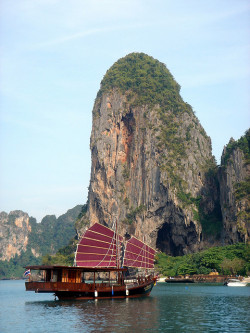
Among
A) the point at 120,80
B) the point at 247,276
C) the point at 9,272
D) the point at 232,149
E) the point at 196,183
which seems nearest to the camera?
the point at 247,276

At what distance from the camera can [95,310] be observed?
27.9m

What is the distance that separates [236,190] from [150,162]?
19226 mm

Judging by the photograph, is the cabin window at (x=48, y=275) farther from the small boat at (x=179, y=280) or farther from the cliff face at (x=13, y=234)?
the cliff face at (x=13, y=234)

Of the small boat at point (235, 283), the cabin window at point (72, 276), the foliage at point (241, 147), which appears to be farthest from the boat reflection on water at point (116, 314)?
the foliage at point (241, 147)

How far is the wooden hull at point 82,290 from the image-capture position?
109 feet

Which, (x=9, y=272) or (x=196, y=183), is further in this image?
(x=9, y=272)

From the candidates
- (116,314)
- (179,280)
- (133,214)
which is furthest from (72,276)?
(133,214)

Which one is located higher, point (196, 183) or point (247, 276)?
point (196, 183)

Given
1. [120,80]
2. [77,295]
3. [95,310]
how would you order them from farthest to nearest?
1. [120,80]
2. [77,295]
3. [95,310]

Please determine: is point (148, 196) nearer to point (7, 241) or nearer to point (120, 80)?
point (120, 80)

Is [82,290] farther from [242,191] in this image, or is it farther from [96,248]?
[242,191]

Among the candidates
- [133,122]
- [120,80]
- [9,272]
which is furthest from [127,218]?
[9,272]

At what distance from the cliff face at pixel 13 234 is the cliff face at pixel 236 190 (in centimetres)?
8536

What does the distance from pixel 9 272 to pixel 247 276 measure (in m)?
90.5
